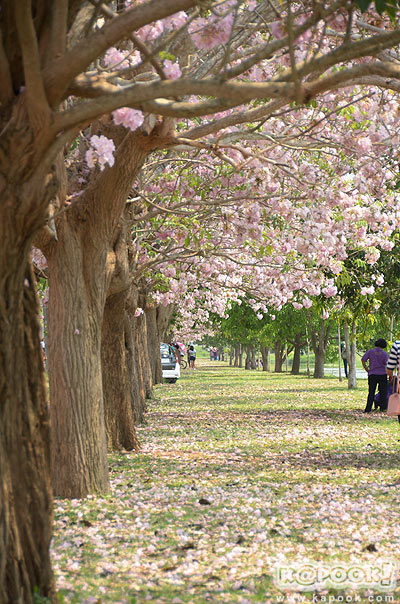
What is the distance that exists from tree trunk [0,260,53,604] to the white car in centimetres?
3487

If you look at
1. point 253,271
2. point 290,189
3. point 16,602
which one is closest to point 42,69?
point 16,602

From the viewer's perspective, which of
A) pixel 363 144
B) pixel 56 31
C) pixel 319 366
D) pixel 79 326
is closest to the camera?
pixel 56 31

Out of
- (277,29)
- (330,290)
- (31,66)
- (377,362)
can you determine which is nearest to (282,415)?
(377,362)

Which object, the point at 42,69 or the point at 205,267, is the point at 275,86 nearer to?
the point at 42,69

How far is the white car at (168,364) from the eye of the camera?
3975 centimetres

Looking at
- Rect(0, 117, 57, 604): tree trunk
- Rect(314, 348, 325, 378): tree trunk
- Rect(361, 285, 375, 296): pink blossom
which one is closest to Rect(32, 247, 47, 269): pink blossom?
Rect(0, 117, 57, 604): tree trunk

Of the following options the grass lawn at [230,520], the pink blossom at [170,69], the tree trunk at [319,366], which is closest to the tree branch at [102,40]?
the pink blossom at [170,69]

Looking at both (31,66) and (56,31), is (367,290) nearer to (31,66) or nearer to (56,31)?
(56,31)

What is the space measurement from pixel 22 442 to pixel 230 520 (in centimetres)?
346

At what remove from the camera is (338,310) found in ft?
71.6

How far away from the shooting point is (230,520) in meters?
7.39

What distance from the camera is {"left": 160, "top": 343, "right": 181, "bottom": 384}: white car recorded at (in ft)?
130

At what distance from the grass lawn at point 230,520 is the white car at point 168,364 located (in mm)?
25098

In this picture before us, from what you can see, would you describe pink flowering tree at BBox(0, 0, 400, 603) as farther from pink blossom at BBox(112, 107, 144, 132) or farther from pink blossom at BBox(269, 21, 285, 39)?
pink blossom at BBox(112, 107, 144, 132)
